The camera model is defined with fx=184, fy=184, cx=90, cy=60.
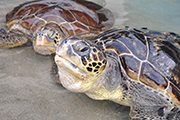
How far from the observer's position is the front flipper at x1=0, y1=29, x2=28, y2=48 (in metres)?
3.18

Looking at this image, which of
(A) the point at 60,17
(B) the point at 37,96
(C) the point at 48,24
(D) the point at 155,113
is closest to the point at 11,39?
(C) the point at 48,24

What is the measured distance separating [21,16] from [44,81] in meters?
1.97

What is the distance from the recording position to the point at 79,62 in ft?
5.33

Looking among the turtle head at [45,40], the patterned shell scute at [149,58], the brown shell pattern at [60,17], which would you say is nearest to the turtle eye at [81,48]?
the patterned shell scute at [149,58]

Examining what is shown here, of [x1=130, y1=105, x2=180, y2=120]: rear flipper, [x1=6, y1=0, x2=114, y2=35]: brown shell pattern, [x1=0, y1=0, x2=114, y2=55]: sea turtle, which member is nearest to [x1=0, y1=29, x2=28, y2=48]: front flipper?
[x1=0, y1=0, x2=114, y2=55]: sea turtle

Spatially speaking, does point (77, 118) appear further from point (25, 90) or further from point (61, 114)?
point (25, 90)

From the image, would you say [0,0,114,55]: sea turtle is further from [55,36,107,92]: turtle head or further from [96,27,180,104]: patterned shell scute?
[55,36,107,92]: turtle head

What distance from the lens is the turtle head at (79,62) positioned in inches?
63.7

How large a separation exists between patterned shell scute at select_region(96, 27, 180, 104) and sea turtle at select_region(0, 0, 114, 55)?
128 cm

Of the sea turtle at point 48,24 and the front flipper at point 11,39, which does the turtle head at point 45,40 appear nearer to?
the sea turtle at point 48,24

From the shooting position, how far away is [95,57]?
5.53ft

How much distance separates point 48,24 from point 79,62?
217cm

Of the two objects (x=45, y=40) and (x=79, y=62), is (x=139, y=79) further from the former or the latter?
(x=45, y=40)

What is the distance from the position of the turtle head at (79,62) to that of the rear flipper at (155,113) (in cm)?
60
